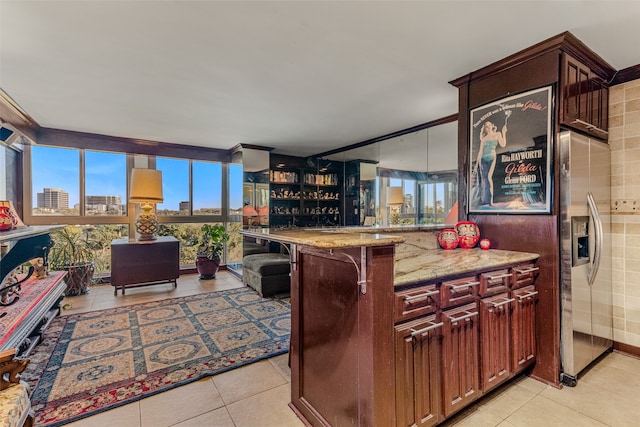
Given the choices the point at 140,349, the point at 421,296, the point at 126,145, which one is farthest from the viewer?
the point at 126,145

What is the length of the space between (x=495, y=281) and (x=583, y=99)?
1.58m

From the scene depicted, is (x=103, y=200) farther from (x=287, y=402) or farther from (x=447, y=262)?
(x=447, y=262)

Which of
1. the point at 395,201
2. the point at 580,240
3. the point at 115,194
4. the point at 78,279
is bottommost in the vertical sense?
the point at 78,279

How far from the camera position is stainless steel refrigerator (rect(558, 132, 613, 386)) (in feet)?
6.79

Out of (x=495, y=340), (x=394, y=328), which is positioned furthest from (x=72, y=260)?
(x=495, y=340)

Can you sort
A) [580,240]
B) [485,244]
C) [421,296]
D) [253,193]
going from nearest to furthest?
[421,296], [580,240], [485,244], [253,193]

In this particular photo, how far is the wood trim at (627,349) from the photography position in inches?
96.5

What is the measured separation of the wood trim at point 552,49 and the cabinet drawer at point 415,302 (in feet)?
6.03

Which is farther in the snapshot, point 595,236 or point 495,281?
point 595,236

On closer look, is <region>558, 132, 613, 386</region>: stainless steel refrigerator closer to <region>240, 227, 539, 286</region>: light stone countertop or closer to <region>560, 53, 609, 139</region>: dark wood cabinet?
<region>560, 53, 609, 139</region>: dark wood cabinet

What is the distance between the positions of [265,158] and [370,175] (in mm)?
1902

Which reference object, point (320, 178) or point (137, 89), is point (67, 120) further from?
point (320, 178)

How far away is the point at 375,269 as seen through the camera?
4.39 feet

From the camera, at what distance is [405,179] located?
4.16 m
